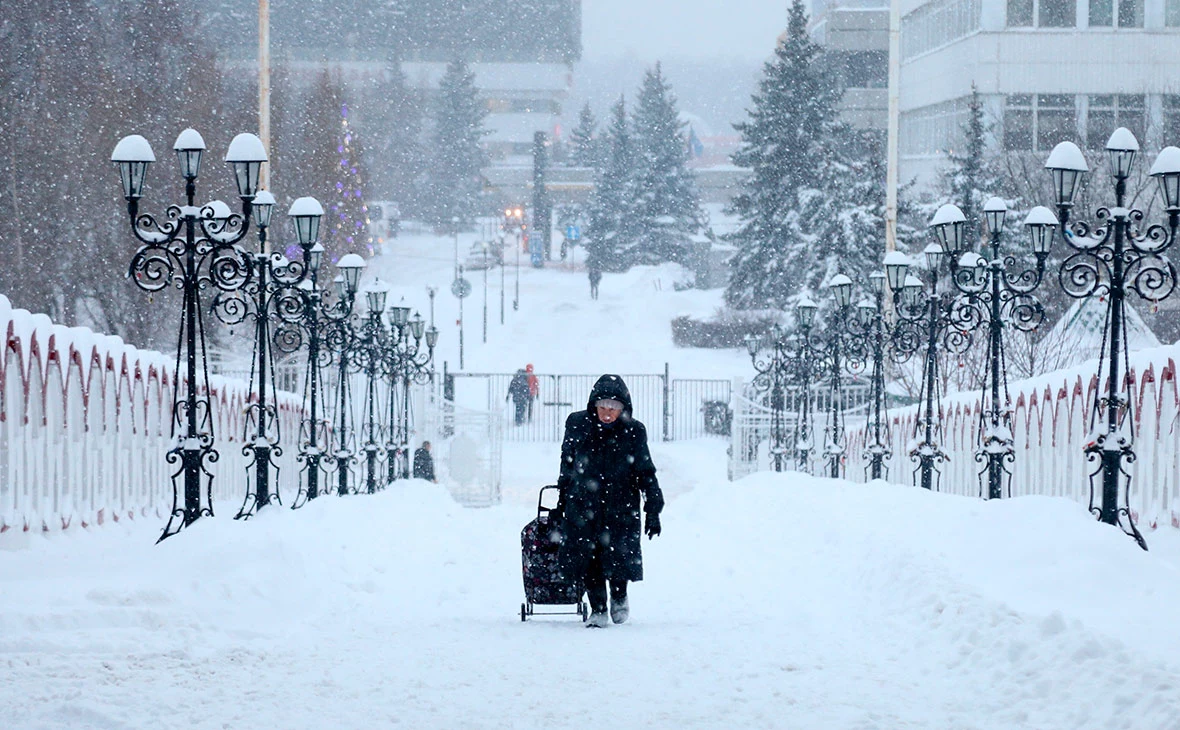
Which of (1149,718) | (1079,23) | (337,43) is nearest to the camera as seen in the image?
(1149,718)

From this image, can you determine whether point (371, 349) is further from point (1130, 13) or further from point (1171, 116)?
point (1130, 13)

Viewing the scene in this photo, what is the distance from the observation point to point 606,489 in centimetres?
912

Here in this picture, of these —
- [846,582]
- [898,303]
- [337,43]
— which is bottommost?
[846,582]

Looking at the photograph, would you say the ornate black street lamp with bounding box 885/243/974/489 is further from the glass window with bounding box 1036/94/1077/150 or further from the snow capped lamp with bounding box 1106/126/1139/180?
the glass window with bounding box 1036/94/1077/150

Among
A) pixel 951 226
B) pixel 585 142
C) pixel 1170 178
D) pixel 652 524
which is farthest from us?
pixel 585 142

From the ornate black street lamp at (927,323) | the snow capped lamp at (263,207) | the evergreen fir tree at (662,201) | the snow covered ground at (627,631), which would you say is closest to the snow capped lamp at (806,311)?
the ornate black street lamp at (927,323)

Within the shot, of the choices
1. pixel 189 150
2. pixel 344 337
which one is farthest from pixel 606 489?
pixel 344 337

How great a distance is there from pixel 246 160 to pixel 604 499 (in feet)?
16.3

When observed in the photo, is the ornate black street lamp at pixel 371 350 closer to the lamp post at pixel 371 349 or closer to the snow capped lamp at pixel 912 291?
the lamp post at pixel 371 349

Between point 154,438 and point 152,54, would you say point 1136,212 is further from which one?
point 152,54

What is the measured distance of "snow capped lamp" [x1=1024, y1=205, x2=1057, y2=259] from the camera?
12.8 m

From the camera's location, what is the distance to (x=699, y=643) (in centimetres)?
803

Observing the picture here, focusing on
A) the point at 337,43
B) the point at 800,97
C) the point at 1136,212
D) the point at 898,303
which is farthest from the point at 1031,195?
the point at 337,43

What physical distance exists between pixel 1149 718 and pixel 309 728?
3396mm
